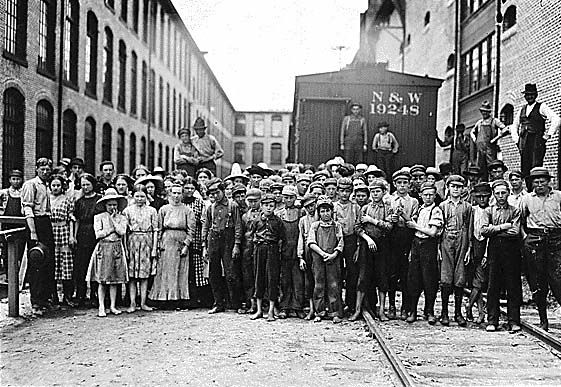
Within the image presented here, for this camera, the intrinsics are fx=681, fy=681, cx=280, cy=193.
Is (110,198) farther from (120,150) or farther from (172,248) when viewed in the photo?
(120,150)

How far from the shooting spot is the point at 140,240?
960cm

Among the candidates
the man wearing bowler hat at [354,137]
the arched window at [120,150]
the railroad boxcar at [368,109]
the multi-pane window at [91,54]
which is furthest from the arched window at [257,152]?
the man wearing bowler hat at [354,137]

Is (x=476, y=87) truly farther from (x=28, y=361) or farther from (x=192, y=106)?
(x=192, y=106)

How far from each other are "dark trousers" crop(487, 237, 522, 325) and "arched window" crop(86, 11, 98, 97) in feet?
57.0

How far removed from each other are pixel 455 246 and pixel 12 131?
11.8 metres

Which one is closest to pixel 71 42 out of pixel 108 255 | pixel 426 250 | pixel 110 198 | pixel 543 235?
pixel 110 198

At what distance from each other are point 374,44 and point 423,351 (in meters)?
28.3

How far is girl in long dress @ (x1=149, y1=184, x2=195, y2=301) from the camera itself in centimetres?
967

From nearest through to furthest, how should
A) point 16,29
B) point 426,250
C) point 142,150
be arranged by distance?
1. point 426,250
2. point 16,29
3. point 142,150

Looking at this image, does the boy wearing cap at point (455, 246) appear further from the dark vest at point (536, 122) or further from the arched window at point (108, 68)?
the arched window at point (108, 68)

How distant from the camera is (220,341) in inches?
311

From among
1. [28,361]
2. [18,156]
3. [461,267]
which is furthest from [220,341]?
[18,156]

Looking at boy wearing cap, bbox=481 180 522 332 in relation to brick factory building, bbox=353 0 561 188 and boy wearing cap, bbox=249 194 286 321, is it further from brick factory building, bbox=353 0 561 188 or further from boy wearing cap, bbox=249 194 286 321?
brick factory building, bbox=353 0 561 188

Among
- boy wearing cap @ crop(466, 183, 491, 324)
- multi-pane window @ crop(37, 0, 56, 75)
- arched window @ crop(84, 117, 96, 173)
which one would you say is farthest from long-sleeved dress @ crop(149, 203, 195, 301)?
arched window @ crop(84, 117, 96, 173)
